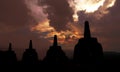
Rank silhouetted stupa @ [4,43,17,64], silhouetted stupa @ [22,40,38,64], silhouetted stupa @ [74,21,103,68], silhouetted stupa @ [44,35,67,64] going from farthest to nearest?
silhouetted stupa @ [4,43,17,64], silhouetted stupa @ [22,40,38,64], silhouetted stupa @ [44,35,67,64], silhouetted stupa @ [74,21,103,68]

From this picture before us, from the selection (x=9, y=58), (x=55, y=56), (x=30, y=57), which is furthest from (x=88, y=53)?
(x=9, y=58)

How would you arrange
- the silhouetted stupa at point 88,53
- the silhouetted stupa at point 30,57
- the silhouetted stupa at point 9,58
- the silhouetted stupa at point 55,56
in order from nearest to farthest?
the silhouetted stupa at point 88,53, the silhouetted stupa at point 55,56, the silhouetted stupa at point 30,57, the silhouetted stupa at point 9,58

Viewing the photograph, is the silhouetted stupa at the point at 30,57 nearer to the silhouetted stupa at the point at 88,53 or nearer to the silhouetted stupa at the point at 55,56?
the silhouetted stupa at the point at 55,56

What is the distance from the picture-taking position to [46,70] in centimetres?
2558

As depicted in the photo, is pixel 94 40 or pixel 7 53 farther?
pixel 7 53

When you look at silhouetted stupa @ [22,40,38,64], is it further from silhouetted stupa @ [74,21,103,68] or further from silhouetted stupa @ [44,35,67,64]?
silhouetted stupa @ [74,21,103,68]

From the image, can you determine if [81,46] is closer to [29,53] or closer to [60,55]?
[60,55]

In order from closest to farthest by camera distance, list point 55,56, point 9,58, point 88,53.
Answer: point 88,53, point 55,56, point 9,58

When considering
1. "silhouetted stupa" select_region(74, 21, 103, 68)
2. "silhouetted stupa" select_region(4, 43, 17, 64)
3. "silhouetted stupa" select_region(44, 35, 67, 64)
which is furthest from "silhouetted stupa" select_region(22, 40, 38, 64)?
"silhouetted stupa" select_region(74, 21, 103, 68)

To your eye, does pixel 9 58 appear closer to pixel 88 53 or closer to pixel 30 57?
pixel 30 57

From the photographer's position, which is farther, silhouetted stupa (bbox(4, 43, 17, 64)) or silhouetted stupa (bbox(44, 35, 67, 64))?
silhouetted stupa (bbox(4, 43, 17, 64))

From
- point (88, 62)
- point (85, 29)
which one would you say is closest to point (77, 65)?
point (88, 62)

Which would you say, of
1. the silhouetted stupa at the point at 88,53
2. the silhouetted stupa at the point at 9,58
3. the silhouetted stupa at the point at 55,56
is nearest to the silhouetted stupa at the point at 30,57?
the silhouetted stupa at the point at 9,58

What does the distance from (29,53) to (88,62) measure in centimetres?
1615
